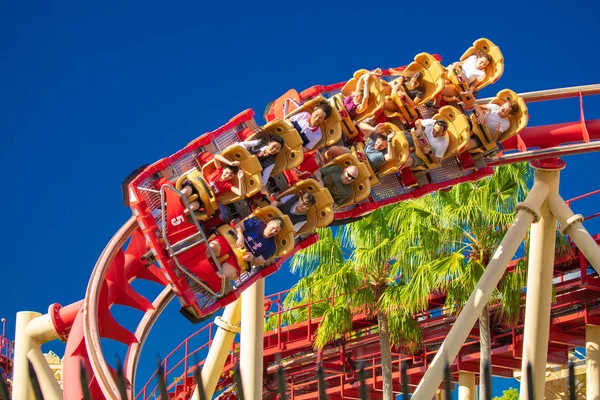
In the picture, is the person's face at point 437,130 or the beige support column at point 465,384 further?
the beige support column at point 465,384

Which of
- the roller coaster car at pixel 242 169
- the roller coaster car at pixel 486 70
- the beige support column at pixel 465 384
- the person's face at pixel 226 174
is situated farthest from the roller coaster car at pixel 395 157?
the beige support column at pixel 465 384

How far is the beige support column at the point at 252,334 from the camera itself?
398 inches

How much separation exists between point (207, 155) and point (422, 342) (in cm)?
557

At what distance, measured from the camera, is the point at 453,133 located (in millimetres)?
10203

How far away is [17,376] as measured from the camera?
10.2 m

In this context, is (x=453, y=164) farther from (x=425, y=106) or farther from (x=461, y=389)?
(x=461, y=389)

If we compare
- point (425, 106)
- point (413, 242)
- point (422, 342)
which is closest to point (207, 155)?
point (425, 106)

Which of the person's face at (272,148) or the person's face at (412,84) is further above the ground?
the person's face at (412,84)

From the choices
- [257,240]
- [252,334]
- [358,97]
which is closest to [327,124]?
[358,97]

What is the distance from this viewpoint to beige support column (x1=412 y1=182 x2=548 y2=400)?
995cm

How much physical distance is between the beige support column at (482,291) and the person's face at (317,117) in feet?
7.13

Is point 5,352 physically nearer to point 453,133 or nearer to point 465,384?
point 465,384

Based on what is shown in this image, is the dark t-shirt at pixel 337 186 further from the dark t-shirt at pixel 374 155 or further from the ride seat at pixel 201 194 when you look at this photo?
the ride seat at pixel 201 194

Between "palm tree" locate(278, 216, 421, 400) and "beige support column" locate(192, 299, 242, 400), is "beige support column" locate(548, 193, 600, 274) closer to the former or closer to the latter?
"palm tree" locate(278, 216, 421, 400)
